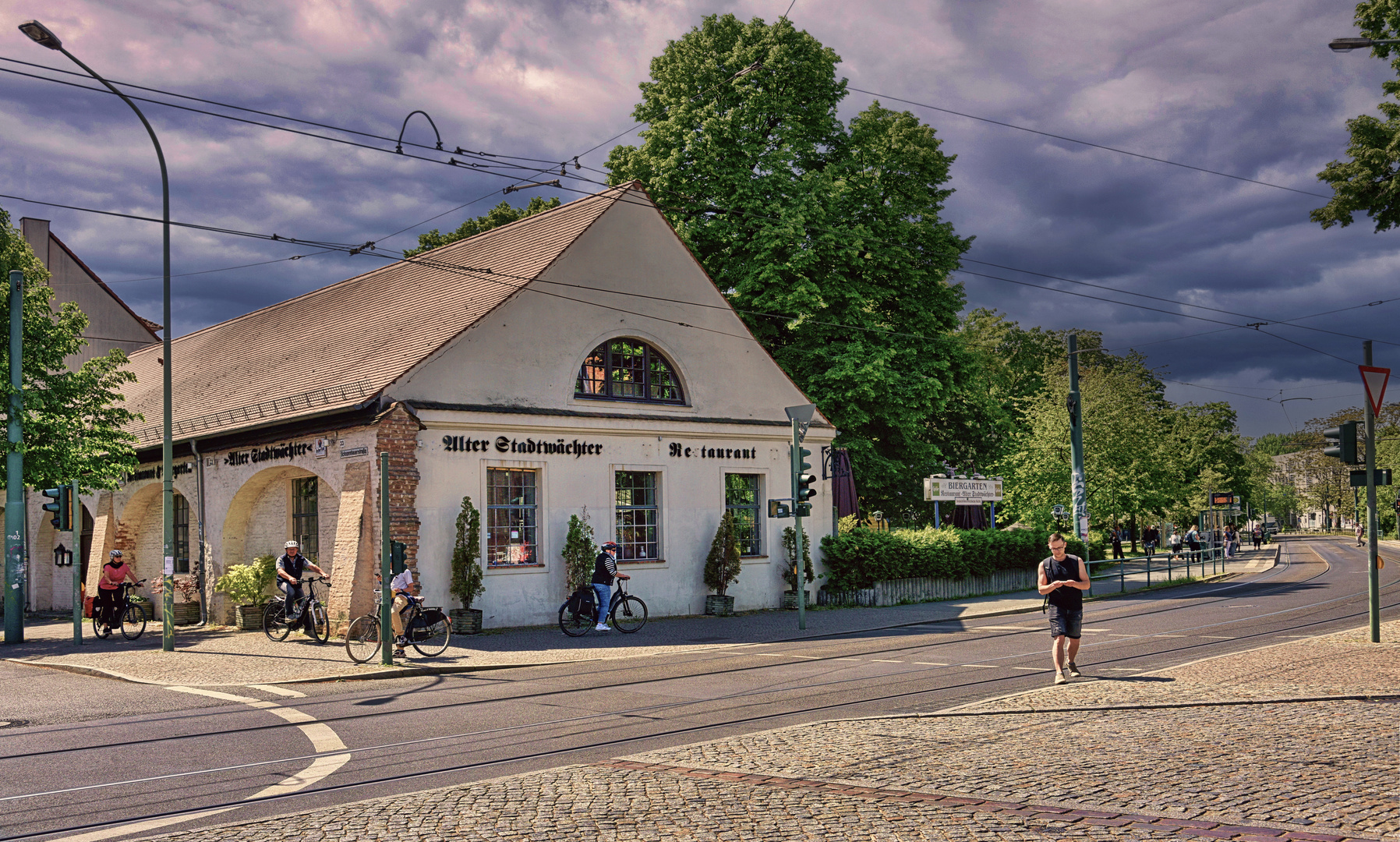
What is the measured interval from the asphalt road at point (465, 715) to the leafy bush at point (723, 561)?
4.99 m

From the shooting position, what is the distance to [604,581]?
2084 cm

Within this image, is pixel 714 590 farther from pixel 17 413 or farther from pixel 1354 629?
pixel 17 413

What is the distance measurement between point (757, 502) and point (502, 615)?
24.0 ft

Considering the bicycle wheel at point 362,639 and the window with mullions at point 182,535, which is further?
the window with mullions at point 182,535

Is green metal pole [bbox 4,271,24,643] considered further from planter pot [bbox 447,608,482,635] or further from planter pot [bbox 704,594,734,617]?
planter pot [bbox 704,594,734,617]

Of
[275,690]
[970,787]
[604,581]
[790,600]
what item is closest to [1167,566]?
[790,600]

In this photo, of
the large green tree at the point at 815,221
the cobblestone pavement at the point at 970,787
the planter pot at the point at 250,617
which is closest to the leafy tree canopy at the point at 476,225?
the large green tree at the point at 815,221

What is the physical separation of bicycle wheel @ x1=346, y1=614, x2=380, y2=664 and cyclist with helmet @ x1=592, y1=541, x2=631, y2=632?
4425 mm

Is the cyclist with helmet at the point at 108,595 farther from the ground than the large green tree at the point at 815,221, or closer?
closer

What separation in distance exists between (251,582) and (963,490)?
16559mm

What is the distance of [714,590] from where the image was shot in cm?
2483

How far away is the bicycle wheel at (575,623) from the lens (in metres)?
20.4

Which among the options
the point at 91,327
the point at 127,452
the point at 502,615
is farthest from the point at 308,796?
the point at 91,327

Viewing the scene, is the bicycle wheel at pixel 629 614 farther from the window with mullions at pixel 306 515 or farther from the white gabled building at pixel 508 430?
the window with mullions at pixel 306 515
